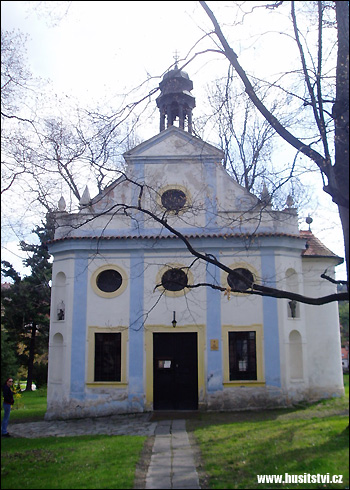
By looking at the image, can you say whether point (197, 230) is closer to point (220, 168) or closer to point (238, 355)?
point (220, 168)

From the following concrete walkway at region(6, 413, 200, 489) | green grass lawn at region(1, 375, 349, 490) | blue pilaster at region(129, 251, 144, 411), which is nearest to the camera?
green grass lawn at region(1, 375, 349, 490)

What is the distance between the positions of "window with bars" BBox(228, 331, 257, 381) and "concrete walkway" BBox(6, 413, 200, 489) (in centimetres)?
272

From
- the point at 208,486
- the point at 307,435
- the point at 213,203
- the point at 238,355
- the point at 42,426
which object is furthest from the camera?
the point at 213,203

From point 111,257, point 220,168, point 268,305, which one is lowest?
point 268,305

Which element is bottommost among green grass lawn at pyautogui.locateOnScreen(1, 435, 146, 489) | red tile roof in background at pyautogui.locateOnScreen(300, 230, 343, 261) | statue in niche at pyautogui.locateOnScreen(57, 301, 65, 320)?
green grass lawn at pyautogui.locateOnScreen(1, 435, 146, 489)

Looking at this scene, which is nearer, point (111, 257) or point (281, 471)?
point (281, 471)

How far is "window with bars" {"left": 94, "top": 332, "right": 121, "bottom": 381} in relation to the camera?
15.1 m

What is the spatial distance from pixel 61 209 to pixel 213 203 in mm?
5372

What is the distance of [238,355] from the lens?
49.9 ft

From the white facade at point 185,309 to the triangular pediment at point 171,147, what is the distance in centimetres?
4

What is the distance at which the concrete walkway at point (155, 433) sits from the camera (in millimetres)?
7691

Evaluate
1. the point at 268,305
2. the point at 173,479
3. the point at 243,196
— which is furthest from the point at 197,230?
the point at 173,479

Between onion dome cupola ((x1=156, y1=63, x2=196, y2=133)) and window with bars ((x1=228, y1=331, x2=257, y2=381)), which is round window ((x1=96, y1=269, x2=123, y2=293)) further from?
onion dome cupola ((x1=156, y1=63, x2=196, y2=133))

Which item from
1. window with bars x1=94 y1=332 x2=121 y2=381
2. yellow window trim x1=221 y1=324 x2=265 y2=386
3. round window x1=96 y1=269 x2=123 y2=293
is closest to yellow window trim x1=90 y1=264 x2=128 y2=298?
round window x1=96 y1=269 x2=123 y2=293
